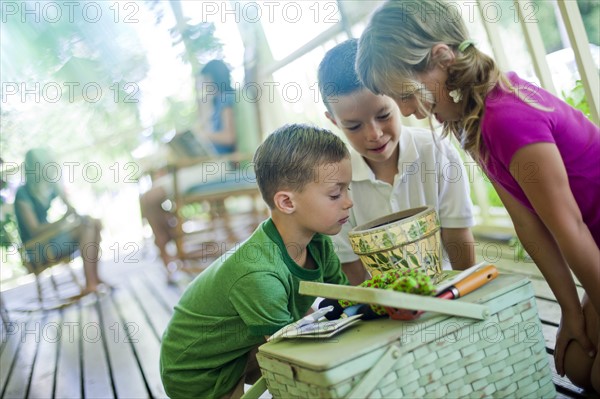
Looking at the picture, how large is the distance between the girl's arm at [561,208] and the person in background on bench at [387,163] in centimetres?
49

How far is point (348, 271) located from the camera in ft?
5.98

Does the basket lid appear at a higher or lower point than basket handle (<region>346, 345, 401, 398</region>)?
higher

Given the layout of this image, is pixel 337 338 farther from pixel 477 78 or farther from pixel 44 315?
pixel 44 315

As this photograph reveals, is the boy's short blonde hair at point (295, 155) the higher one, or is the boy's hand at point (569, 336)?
the boy's short blonde hair at point (295, 155)

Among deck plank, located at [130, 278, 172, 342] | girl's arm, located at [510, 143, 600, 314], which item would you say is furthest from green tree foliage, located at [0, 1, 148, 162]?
girl's arm, located at [510, 143, 600, 314]

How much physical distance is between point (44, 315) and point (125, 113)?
5.42ft

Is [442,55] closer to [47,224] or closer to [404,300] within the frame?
[404,300]

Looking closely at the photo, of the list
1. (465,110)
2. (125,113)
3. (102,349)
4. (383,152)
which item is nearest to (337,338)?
(465,110)

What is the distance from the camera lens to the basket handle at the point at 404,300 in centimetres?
92

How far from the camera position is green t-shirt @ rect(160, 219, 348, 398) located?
128 cm

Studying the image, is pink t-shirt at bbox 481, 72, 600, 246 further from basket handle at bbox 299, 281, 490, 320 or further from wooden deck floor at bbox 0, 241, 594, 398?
wooden deck floor at bbox 0, 241, 594, 398

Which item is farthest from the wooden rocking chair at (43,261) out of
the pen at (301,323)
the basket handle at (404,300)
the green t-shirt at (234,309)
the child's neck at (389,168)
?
the basket handle at (404,300)

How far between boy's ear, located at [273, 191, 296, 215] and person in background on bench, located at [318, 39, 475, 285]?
28 cm

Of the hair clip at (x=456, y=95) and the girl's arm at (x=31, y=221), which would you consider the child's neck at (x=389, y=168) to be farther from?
the girl's arm at (x=31, y=221)
